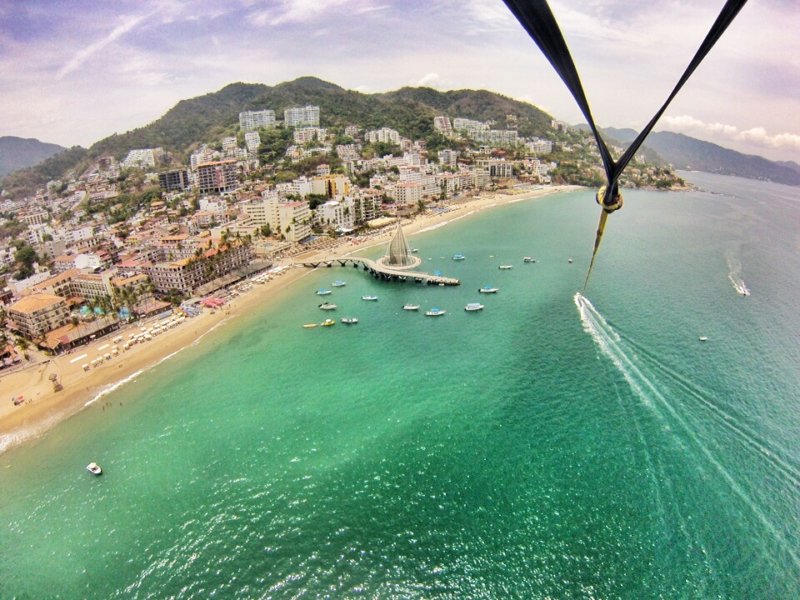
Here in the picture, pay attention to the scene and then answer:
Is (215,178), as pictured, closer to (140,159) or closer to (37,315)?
(140,159)

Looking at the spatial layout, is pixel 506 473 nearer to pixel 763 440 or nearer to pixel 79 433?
pixel 763 440

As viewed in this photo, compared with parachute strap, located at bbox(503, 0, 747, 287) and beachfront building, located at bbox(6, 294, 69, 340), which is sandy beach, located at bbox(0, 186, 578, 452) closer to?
beachfront building, located at bbox(6, 294, 69, 340)

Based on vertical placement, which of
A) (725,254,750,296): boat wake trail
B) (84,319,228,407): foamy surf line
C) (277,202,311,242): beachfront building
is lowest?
(84,319,228,407): foamy surf line

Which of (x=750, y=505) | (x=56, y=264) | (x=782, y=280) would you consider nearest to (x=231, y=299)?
(x=56, y=264)

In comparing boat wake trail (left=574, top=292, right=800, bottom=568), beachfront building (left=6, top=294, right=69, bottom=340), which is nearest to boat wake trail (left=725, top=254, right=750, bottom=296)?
boat wake trail (left=574, top=292, right=800, bottom=568)

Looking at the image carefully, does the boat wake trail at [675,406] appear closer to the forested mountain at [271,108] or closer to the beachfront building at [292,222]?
the beachfront building at [292,222]

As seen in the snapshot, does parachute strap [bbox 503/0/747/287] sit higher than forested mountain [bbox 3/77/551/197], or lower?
lower
